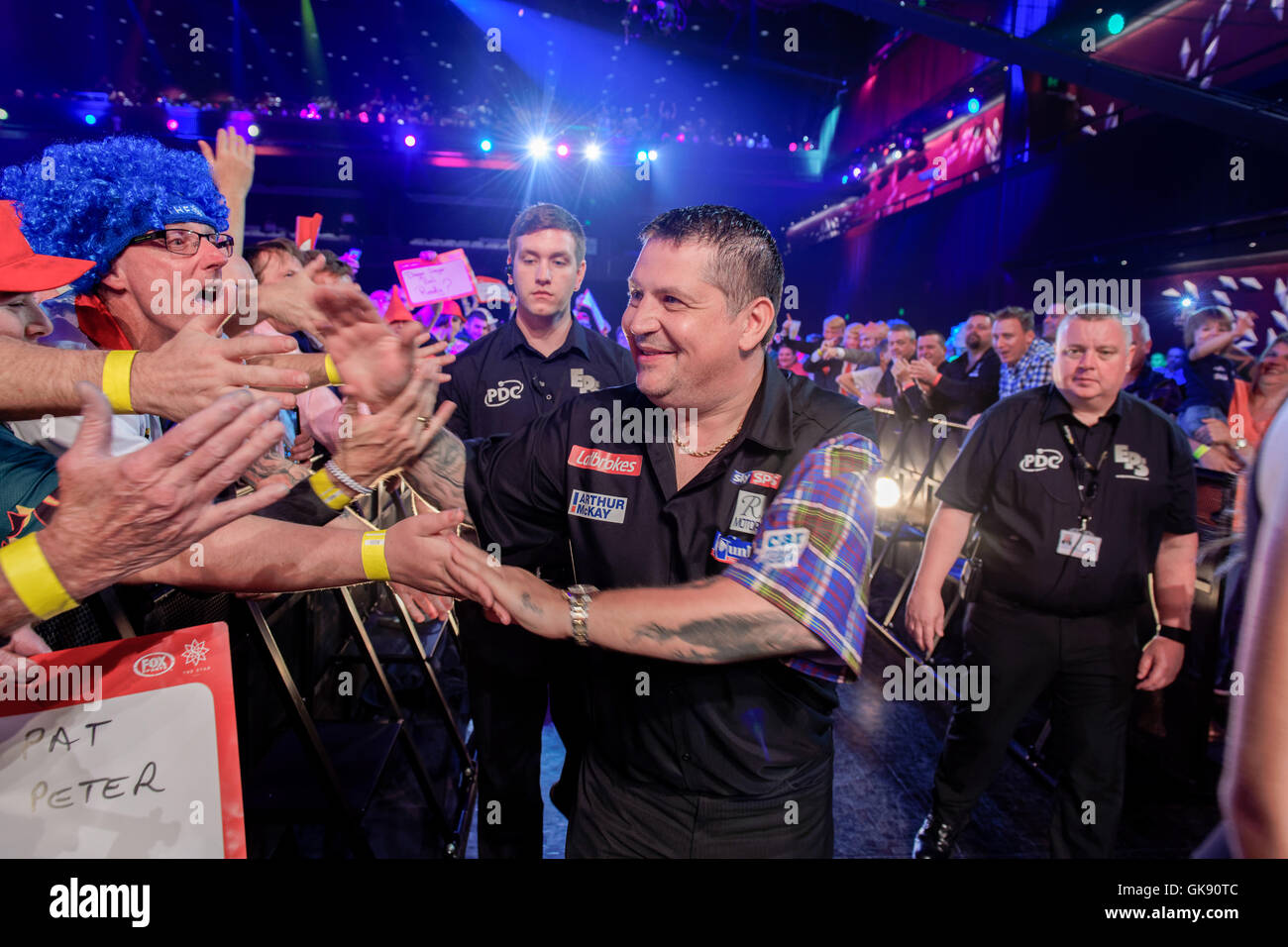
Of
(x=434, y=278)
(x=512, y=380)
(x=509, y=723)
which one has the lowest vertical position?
(x=509, y=723)

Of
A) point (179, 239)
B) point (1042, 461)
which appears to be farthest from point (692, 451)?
point (1042, 461)

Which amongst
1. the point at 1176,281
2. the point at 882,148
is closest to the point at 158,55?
the point at 882,148

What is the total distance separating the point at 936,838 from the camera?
2943 mm

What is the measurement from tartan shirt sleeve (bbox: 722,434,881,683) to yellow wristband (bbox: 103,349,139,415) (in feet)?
4.51

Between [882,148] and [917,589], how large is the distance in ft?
47.1

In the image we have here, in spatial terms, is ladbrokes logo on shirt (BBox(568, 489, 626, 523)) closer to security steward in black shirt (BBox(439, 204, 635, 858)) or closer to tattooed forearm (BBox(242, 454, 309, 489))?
security steward in black shirt (BBox(439, 204, 635, 858))

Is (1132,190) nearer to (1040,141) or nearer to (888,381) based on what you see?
(1040,141)

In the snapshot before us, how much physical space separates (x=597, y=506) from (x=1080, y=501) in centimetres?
232

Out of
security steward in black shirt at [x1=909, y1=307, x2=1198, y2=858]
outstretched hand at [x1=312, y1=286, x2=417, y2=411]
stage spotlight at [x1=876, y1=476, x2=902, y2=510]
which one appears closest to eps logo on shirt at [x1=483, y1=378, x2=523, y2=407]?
outstretched hand at [x1=312, y1=286, x2=417, y2=411]

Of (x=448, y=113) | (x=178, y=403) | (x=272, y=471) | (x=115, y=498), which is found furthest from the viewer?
(x=448, y=113)

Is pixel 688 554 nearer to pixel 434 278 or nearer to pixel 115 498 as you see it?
pixel 115 498

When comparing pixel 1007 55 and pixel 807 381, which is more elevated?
pixel 1007 55

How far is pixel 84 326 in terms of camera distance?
202 centimetres

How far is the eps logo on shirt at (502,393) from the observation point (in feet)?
10.3
